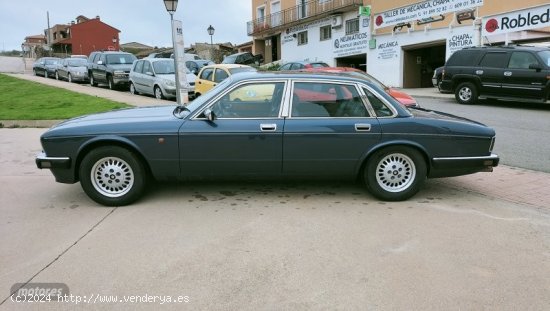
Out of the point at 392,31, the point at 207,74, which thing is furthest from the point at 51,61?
the point at 392,31

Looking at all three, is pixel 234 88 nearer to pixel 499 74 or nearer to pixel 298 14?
pixel 499 74

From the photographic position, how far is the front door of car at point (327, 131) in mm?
4992

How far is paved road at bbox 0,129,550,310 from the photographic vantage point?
321cm

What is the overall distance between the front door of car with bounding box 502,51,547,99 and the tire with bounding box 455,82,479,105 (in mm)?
963

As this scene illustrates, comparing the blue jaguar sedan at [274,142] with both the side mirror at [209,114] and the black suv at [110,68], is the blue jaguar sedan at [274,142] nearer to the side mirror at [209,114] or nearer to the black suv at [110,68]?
the side mirror at [209,114]

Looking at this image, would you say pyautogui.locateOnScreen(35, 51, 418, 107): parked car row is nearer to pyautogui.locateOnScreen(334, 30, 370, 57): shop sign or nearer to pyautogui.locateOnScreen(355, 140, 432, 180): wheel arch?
pyautogui.locateOnScreen(355, 140, 432, 180): wheel arch

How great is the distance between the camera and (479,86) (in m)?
14.7

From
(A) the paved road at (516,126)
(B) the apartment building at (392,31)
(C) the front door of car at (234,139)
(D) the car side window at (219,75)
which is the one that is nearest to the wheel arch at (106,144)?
(C) the front door of car at (234,139)

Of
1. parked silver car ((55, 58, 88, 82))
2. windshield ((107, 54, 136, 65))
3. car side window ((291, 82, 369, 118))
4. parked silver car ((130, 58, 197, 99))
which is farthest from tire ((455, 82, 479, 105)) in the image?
parked silver car ((55, 58, 88, 82))

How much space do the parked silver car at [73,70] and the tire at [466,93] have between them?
17.6 metres

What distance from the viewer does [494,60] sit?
14.4m

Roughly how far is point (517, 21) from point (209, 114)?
18.2 m

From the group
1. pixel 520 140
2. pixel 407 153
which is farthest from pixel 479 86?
pixel 407 153

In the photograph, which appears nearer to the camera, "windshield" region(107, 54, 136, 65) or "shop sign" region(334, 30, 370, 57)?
"windshield" region(107, 54, 136, 65)
